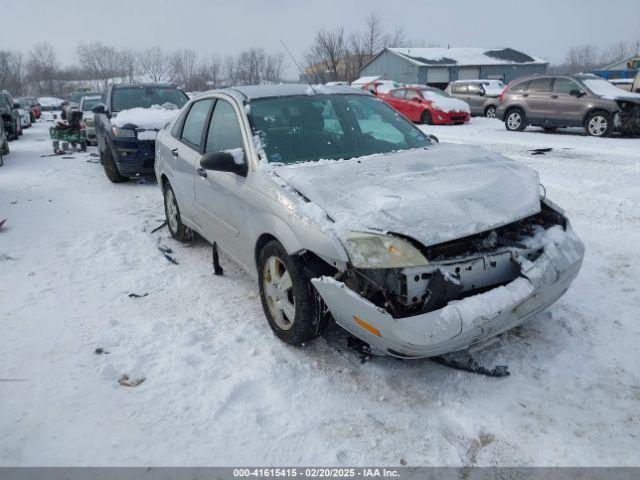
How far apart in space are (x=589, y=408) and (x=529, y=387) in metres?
0.30

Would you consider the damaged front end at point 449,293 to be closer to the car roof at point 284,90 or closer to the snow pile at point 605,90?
the car roof at point 284,90

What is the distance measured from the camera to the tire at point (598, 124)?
1173 cm

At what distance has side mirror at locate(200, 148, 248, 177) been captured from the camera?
3.25m

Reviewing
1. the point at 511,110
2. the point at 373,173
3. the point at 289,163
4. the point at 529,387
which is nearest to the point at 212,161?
the point at 289,163

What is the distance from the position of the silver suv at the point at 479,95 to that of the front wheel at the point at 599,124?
272 inches

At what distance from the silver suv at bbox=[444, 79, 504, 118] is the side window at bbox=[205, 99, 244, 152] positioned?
674 inches

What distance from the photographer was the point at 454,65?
40969 mm

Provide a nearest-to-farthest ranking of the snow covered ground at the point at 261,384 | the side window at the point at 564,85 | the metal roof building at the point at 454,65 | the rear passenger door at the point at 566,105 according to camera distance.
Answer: the snow covered ground at the point at 261,384 → the rear passenger door at the point at 566,105 → the side window at the point at 564,85 → the metal roof building at the point at 454,65

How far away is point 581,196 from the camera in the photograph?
247 inches

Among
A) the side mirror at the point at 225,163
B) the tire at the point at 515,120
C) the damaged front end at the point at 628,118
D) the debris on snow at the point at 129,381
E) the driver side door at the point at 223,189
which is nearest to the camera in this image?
the debris on snow at the point at 129,381

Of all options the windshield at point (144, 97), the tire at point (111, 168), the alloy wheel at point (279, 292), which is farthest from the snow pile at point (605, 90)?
the alloy wheel at point (279, 292)

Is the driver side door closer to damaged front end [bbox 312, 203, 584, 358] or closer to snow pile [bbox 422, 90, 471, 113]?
damaged front end [bbox 312, 203, 584, 358]

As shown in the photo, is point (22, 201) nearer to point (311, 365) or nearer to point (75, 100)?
point (311, 365)

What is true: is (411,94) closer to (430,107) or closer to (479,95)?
(430,107)
